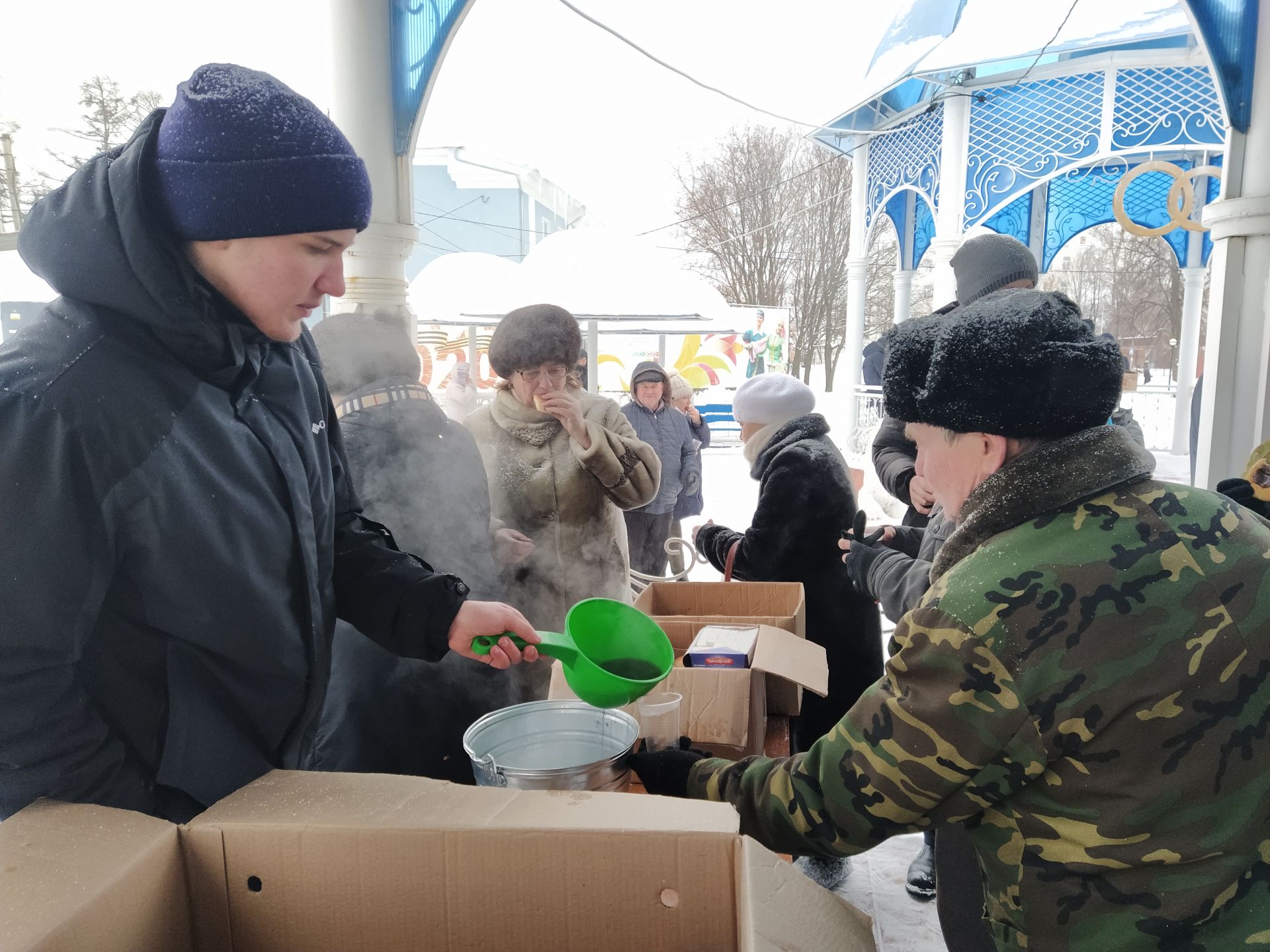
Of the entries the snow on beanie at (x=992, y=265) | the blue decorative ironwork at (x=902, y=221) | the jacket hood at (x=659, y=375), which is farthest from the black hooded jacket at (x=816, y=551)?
Result: the blue decorative ironwork at (x=902, y=221)

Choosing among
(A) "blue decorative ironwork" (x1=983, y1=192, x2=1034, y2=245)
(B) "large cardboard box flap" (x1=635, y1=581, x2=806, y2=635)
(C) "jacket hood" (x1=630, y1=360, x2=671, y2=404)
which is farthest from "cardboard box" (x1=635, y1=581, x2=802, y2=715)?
(A) "blue decorative ironwork" (x1=983, y1=192, x2=1034, y2=245)

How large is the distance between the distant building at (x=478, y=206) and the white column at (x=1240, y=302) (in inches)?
757

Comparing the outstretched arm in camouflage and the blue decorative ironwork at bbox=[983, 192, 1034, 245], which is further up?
the blue decorative ironwork at bbox=[983, 192, 1034, 245]

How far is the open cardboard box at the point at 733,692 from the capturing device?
5.57 ft

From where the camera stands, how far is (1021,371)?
110 centimetres

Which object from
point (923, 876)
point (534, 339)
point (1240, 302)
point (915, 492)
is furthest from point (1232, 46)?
point (923, 876)

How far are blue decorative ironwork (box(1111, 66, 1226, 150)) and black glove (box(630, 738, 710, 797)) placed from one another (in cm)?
888

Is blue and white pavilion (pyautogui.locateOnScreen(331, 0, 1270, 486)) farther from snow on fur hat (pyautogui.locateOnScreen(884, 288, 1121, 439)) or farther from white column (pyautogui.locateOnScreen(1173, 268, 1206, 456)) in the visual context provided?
snow on fur hat (pyautogui.locateOnScreen(884, 288, 1121, 439))

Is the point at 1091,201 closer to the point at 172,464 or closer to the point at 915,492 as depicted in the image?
the point at 915,492

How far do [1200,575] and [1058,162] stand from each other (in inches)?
346

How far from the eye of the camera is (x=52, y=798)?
925 millimetres

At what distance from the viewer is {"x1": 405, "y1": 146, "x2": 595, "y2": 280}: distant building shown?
21531 millimetres

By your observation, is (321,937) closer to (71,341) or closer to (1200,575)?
(71,341)

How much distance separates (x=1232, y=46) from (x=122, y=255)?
388 centimetres
